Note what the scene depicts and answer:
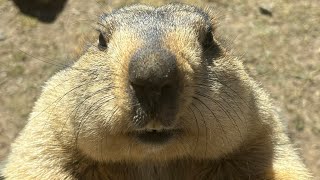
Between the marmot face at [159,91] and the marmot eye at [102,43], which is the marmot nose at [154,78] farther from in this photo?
the marmot eye at [102,43]

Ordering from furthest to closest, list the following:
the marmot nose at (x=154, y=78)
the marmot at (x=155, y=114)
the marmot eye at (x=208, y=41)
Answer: the marmot eye at (x=208, y=41) < the marmot at (x=155, y=114) < the marmot nose at (x=154, y=78)

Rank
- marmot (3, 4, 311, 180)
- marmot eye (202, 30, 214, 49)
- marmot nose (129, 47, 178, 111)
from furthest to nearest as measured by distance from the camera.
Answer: marmot eye (202, 30, 214, 49) < marmot (3, 4, 311, 180) < marmot nose (129, 47, 178, 111)

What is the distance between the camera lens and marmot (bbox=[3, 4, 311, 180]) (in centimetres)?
325

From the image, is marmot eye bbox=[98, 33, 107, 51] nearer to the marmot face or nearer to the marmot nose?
the marmot face

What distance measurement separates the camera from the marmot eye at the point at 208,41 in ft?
12.9

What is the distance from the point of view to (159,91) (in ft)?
10.3

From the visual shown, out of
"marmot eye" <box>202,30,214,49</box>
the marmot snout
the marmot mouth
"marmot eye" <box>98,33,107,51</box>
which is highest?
"marmot eye" <box>202,30,214,49</box>

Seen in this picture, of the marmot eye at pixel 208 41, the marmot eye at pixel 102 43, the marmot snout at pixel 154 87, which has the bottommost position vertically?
the marmot snout at pixel 154 87

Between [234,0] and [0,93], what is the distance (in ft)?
9.40

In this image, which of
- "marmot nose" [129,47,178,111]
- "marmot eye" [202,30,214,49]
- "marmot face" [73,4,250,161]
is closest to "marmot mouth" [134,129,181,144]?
"marmot face" [73,4,250,161]

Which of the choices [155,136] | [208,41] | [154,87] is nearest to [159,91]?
[154,87]

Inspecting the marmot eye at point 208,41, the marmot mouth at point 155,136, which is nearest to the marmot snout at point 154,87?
the marmot mouth at point 155,136

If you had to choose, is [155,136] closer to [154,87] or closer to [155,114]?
[155,114]

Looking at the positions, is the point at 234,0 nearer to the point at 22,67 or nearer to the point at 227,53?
the point at 22,67
